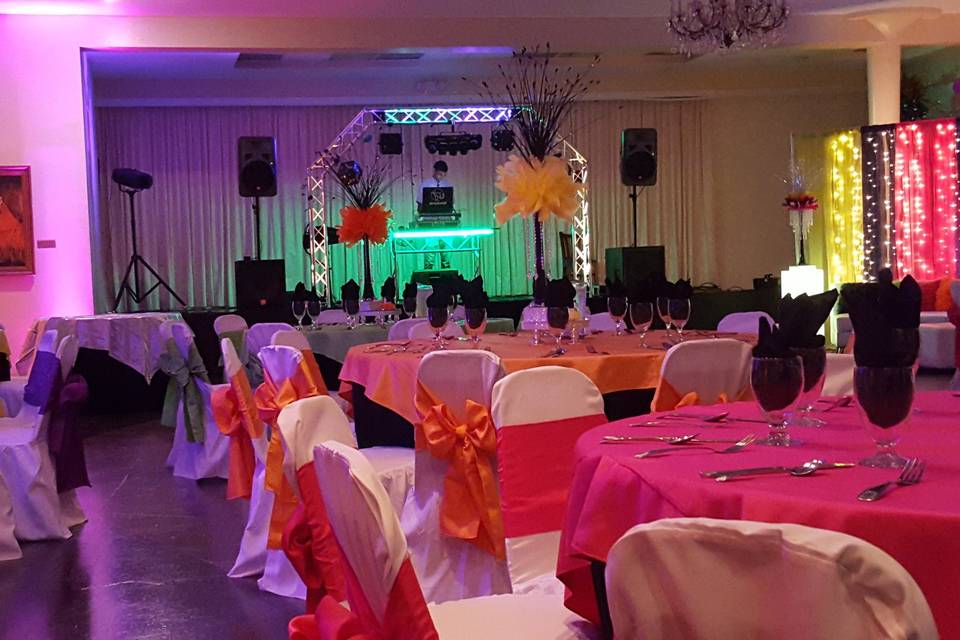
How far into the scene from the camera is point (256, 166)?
1138 cm

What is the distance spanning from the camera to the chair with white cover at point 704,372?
3.46 metres

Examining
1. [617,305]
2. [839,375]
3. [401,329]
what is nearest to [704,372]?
[839,375]

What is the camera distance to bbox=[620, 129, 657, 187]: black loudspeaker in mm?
12164

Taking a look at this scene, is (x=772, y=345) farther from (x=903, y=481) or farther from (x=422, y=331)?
(x=422, y=331)

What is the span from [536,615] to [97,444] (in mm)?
6637

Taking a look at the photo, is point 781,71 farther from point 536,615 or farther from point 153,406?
point 536,615

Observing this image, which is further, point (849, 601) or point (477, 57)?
point (477, 57)

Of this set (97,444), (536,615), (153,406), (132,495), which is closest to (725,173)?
(153,406)

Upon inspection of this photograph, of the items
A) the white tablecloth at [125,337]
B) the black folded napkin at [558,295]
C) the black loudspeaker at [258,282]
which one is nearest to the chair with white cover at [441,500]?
the black folded napkin at [558,295]

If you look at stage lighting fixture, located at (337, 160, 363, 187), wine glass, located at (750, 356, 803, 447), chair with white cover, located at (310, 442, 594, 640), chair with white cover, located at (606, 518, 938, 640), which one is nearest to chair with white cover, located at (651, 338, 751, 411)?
wine glass, located at (750, 356, 803, 447)

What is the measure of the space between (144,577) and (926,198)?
10.4 meters

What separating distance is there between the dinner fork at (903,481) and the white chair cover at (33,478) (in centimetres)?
428

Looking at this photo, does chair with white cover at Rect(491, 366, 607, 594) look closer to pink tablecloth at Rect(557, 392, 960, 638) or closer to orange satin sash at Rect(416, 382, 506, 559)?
pink tablecloth at Rect(557, 392, 960, 638)

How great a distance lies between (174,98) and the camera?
44.0ft
